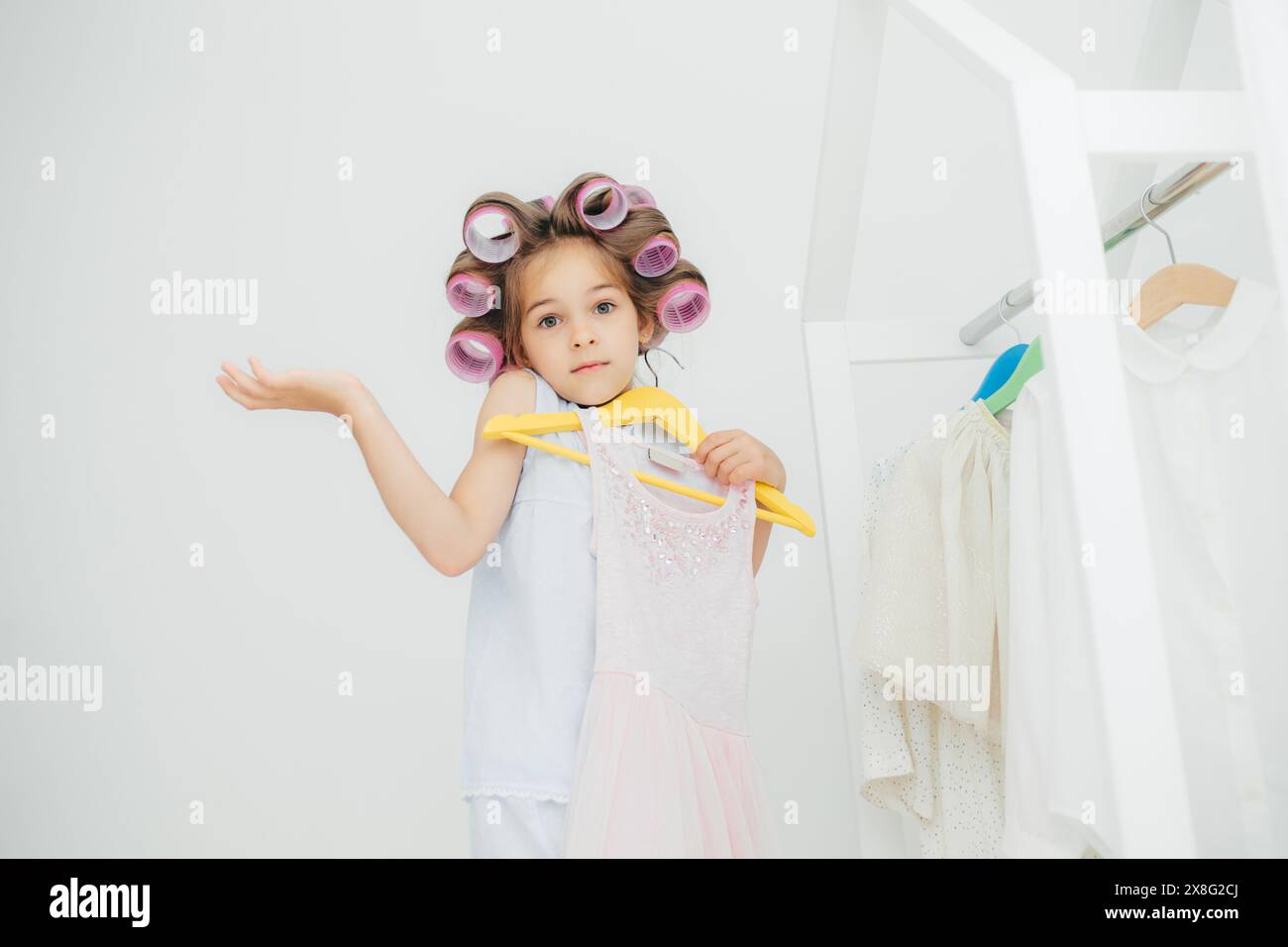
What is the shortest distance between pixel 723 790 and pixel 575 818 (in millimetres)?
200

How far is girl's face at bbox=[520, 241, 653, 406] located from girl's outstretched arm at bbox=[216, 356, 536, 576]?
0.09 meters

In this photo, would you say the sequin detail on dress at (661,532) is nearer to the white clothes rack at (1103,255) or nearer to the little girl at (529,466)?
the little girl at (529,466)

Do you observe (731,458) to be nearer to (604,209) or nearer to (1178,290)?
(604,209)

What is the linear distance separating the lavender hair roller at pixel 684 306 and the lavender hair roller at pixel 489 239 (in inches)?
7.5

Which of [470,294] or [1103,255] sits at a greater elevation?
[470,294]

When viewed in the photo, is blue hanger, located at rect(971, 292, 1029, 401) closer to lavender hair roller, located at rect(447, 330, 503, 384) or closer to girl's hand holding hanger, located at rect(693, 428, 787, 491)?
girl's hand holding hanger, located at rect(693, 428, 787, 491)

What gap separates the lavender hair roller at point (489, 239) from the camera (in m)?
1.21

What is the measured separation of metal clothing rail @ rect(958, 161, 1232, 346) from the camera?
1078 mm

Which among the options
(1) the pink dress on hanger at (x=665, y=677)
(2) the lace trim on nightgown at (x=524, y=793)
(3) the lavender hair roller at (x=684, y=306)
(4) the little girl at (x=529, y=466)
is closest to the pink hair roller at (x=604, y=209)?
(4) the little girl at (x=529, y=466)

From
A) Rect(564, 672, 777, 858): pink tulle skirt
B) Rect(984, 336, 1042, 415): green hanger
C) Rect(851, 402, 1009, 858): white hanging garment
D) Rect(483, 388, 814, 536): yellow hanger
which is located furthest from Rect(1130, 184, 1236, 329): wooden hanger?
Rect(564, 672, 777, 858): pink tulle skirt

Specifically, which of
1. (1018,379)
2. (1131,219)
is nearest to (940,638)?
(1018,379)

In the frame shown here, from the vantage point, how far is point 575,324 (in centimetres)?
122

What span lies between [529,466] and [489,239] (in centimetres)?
27

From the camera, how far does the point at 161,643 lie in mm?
1891
